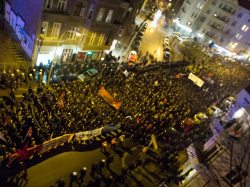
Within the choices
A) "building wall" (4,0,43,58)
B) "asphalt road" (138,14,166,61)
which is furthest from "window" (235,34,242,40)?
"building wall" (4,0,43,58)

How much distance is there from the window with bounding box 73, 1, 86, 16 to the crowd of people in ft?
21.5

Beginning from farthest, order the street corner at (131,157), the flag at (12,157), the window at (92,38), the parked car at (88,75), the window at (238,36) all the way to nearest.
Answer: the window at (238,36)
the window at (92,38)
the parked car at (88,75)
the street corner at (131,157)
the flag at (12,157)

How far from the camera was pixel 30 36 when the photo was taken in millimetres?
33531

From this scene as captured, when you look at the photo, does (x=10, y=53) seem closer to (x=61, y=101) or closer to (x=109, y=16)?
(x=61, y=101)

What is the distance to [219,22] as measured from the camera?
254 feet

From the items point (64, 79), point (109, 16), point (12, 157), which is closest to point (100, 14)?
point (109, 16)

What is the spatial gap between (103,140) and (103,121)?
1.91 metres

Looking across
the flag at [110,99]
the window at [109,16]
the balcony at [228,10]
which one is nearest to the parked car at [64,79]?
the flag at [110,99]

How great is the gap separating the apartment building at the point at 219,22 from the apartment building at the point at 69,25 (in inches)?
1612

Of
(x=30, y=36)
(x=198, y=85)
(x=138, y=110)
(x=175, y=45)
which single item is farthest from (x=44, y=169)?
(x=175, y=45)

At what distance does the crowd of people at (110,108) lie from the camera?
22188 millimetres

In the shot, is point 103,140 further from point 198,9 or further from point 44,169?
point 198,9

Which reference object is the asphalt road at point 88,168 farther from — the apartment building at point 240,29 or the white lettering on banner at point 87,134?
the apartment building at point 240,29

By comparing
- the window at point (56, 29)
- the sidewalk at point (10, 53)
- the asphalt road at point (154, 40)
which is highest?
the window at point (56, 29)
